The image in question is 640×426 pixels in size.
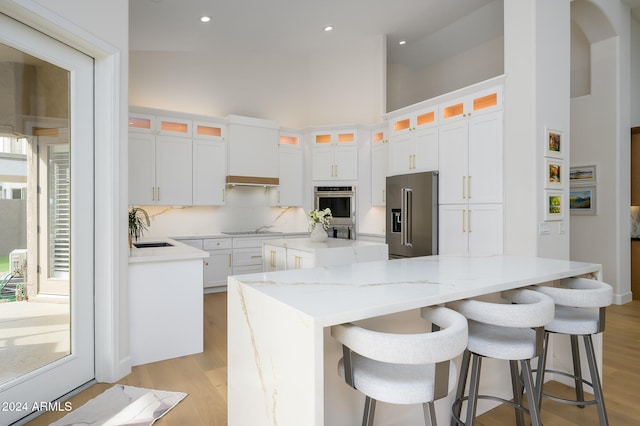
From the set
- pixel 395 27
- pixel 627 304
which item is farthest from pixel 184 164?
pixel 627 304

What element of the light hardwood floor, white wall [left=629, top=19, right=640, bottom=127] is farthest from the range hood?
white wall [left=629, top=19, right=640, bottom=127]

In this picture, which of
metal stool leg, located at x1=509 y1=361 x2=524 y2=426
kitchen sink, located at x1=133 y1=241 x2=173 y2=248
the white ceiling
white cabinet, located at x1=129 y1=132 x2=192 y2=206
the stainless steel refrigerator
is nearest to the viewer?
metal stool leg, located at x1=509 y1=361 x2=524 y2=426

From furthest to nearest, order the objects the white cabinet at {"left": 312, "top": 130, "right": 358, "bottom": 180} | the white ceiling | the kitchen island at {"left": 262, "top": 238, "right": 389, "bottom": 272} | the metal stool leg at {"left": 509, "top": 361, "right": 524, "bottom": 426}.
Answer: the white cabinet at {"left": 312, "top": 130, "right": 358, "bottom": 180} < the white ceiling < the kitchen island at {"left": 262, "top": 238, "right": 389, "bottom": 272} < the metal stool leg at {"left": 509, "top": 361, "right": 524, "bottom": 426}

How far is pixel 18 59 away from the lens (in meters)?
2.02

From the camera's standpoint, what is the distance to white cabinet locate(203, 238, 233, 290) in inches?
203

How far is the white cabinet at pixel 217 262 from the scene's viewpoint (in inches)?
203

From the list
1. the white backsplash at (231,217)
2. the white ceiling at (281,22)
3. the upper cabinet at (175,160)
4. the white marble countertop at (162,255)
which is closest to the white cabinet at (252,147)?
the upper cabinet at (175,160)

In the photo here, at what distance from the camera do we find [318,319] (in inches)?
42.6

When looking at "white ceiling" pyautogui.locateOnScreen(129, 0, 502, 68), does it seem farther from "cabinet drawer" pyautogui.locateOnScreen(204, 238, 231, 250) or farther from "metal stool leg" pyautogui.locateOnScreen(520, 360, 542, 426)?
"metal stool leg" pyautogui.locateOnScreen(520, 360, 542, 426)

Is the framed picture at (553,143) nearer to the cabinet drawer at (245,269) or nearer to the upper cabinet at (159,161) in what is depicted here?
the cabinet drawer at (245,269)

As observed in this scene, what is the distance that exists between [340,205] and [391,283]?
4.37 m

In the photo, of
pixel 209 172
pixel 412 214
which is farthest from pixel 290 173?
pixel 412 214

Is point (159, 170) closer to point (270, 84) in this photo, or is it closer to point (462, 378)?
point (270, 84)

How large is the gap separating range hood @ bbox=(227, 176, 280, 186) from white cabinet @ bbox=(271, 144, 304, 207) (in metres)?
0.19
